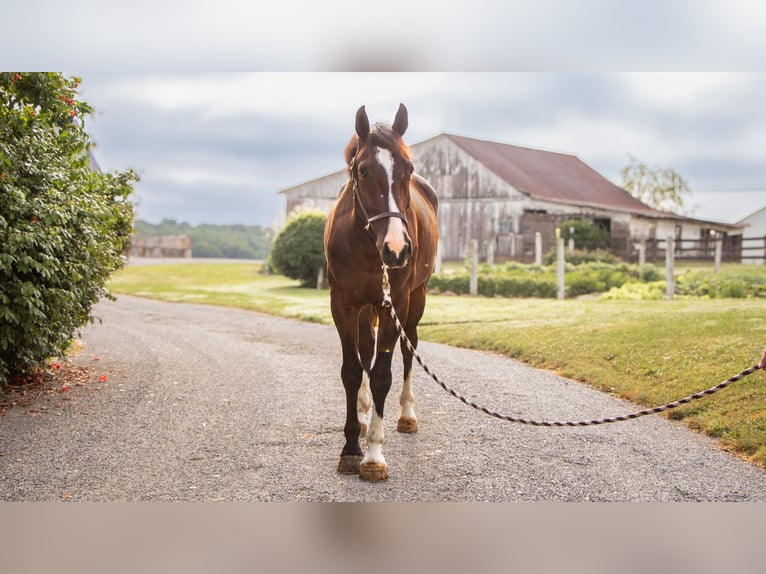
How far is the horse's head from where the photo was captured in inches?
119

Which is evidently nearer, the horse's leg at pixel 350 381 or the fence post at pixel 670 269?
the horse's leg at pixel 350 381

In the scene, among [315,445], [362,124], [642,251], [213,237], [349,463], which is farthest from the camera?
[213,237]

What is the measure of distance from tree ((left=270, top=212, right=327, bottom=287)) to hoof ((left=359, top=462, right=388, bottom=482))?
9486 millimetres

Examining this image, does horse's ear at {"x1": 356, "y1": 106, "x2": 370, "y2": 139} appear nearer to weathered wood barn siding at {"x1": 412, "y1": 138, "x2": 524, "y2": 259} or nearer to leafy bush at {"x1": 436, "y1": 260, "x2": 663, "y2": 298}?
leafy bush at {"x1": 436, "y1": 260, "x2": 663, "y2": 298}

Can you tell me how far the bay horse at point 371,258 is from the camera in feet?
10.2

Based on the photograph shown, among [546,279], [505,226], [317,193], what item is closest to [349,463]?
[546,279]

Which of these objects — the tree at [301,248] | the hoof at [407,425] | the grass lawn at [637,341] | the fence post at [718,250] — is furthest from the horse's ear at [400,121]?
the tree at [301,248]

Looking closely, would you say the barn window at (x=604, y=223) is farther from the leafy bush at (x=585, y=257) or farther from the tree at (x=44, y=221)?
the tree at (x=44, y=221)

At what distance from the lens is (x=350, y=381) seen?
357 cm

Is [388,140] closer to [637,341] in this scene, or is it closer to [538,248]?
[637,341]

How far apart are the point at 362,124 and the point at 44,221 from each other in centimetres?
267

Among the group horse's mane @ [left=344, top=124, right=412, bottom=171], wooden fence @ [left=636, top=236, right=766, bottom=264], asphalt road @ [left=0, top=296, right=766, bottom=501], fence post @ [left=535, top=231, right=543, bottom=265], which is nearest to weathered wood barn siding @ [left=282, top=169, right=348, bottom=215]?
fence post @ [left=535, top=231, right=543, bottom=265]

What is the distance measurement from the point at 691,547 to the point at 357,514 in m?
1.48
